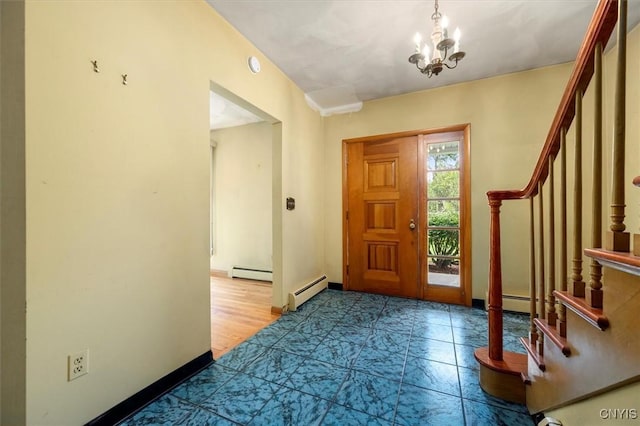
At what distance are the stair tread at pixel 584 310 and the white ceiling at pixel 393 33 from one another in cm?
202

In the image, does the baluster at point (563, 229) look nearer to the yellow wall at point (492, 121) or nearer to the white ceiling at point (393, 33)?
the white ceiling at point (393, 33)

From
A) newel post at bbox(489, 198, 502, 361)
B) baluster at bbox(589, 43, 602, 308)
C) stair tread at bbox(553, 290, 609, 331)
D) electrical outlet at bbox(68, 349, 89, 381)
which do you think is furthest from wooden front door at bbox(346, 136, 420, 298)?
electrical outlet at bbox(68, 349, 89, 381)

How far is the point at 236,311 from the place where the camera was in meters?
2.82

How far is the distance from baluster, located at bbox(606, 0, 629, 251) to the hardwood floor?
7.62 feet

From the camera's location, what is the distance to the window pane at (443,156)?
3.03 meters

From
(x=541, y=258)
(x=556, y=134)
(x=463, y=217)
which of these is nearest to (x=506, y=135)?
(x=463, y=217)

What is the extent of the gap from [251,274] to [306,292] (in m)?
1.46

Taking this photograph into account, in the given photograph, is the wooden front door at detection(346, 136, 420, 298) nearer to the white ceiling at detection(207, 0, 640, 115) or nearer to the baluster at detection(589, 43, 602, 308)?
the white ceiling at detection(207, 0, 640, 115)

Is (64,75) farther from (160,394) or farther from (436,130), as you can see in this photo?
(436,130)

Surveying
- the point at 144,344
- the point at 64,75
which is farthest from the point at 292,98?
the point at 144,344

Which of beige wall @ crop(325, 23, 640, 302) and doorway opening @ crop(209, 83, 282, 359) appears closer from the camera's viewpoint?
beige wall @ crop(325, 23, 640, 302)

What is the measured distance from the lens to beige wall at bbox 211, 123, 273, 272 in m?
4.11

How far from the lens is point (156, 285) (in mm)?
1518

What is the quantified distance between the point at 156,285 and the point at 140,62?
130 centimetres
